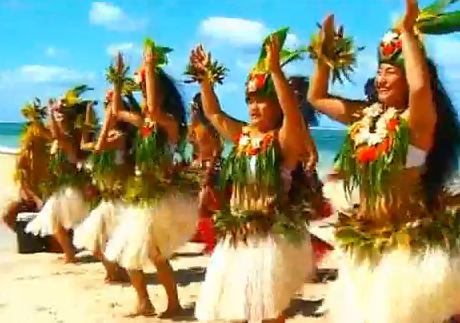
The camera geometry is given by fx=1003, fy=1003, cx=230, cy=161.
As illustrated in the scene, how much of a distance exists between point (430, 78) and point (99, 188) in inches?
148

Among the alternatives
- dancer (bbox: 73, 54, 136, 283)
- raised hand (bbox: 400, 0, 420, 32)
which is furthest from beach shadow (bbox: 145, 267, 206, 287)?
raised hand (bbox: 400, 0, 420, 32)

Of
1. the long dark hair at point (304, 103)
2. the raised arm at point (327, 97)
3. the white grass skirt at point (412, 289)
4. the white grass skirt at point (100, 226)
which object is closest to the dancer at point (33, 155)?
the white grass skirt at point (100, 226)

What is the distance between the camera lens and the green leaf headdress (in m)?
4.84

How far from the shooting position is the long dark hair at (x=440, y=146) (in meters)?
4.05

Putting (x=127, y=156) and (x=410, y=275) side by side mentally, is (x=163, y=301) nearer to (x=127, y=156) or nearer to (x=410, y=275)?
(x=127, y=156)

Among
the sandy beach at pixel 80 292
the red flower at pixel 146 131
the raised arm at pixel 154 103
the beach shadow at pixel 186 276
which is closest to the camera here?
the raised arm at pixel 154 103

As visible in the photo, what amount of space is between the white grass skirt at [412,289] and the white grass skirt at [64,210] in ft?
17.9

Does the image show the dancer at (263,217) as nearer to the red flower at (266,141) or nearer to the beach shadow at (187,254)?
the red flower at (266,141)

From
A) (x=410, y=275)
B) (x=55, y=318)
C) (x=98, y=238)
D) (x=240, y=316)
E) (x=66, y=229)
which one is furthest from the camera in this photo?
(x=66, y=229)

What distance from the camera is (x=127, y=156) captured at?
23.0ft

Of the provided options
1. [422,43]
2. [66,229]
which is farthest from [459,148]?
[66,229]

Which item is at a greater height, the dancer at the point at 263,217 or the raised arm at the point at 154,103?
the raised arm at the point at 154,103

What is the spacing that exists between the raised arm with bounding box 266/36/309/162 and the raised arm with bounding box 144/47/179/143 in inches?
70.7

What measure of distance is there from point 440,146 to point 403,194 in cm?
25
